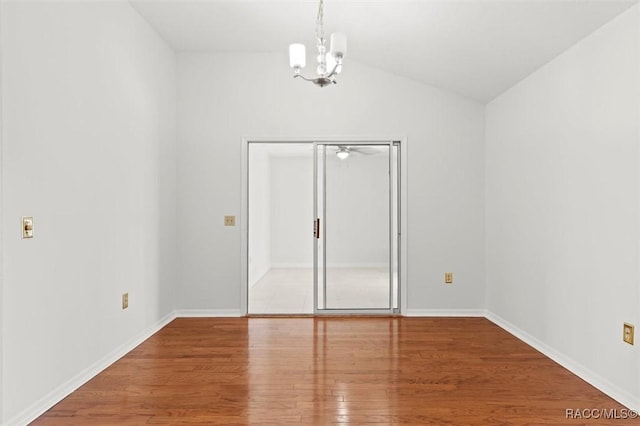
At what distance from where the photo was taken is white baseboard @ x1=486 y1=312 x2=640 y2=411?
2520 mm

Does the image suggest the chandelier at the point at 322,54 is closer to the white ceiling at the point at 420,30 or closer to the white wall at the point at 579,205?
the white ceiling at the point at 420,30

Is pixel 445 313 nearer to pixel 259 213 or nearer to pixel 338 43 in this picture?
pixel 338 43

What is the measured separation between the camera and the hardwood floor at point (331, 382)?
7.84 ft

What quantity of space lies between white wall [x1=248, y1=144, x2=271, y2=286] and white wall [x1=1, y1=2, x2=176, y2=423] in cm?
286

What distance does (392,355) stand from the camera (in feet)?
11.1

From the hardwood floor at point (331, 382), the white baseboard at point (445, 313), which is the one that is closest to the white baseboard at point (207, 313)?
the hardwood floor at point (331, 382)

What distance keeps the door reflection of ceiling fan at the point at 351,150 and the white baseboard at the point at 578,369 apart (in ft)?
7.24

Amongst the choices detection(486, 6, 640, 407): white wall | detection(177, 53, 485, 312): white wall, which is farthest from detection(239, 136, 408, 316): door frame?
detection(486, 6, 640, 407): white wall

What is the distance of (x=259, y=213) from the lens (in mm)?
7770

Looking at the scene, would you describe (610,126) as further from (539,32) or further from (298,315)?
(298,315)

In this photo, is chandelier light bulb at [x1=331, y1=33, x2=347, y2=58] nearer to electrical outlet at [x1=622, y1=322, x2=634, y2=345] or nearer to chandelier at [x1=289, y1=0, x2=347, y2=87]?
chandelier at [x1=289, y1=0, x2=347, y2=87]

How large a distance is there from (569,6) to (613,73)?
1.64ft

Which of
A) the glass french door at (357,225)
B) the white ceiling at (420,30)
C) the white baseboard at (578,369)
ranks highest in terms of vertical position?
the white ceiling at (420,30)

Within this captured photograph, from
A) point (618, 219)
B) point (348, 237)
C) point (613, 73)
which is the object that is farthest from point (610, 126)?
point (348, 237)
